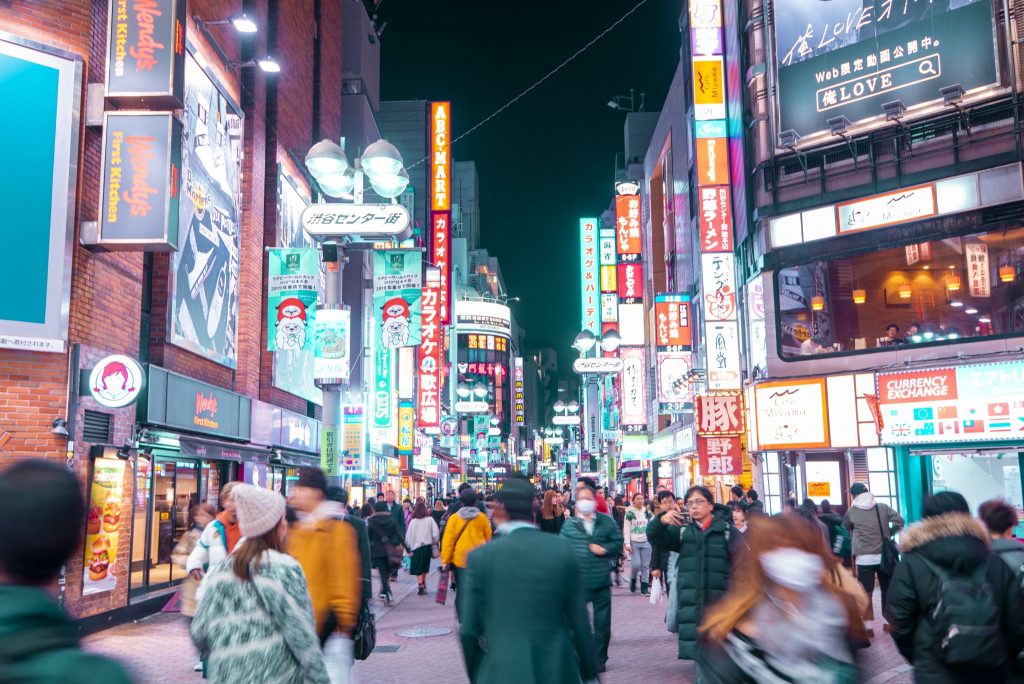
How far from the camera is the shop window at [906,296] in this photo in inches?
786

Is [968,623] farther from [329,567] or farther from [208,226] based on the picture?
[208,226]

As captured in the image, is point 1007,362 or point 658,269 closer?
point 1007,362

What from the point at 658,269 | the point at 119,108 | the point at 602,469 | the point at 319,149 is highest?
the point at 658,269

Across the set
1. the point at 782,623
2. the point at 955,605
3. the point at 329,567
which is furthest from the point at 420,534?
the point at 782,623

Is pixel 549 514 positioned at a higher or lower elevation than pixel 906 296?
lower

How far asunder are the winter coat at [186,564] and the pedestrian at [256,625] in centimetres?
393

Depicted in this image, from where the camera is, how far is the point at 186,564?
880 centimetres

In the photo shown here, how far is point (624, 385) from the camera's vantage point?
43.8m

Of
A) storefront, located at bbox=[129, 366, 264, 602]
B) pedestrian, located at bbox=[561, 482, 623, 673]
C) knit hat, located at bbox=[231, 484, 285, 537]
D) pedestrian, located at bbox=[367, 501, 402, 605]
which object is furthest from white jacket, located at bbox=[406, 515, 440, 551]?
knit hat, located at bbox=[231, 484, 285, 537]

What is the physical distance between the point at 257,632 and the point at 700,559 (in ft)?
17.4

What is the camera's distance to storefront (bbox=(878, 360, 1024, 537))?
62.5 ft

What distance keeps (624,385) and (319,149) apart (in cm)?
3169

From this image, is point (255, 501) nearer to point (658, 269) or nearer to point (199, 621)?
point (199, 621)

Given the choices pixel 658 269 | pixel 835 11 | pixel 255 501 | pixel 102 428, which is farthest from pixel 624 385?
pixel 255 501
